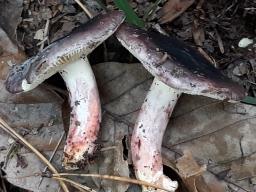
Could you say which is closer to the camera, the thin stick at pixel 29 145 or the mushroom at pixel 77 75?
the mushroom at pixel 77 75

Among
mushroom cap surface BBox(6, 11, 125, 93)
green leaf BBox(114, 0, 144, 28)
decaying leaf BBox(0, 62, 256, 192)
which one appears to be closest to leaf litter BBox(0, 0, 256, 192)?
decaying leaf BBox(0, 62, 256, 192)

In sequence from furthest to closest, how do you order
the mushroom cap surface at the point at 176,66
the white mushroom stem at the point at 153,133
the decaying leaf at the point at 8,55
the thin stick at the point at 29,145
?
1. the decaying leaf at the point at 8,55
2. the thin stick at the point at 29,145
3. the white mushroom stem at the point at 153,133
4. the mushroom cap surface at the point at 176,66

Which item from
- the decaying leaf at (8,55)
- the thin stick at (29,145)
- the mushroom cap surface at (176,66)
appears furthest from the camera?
the decaying leaf at (8,55)

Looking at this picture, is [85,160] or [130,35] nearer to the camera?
[130,35]

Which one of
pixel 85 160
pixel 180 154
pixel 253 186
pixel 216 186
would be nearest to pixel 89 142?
pixel 85 160

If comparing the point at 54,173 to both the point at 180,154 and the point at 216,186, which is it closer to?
the point at 180,154

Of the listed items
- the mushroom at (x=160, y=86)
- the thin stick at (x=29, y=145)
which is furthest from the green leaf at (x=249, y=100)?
the thin stick at (x=29, y=145)

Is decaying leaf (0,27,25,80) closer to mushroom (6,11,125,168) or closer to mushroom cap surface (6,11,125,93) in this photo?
mushroom (6,11,125,168)

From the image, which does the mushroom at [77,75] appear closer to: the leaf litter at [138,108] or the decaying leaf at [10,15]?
the leaf litter at [138,108]
